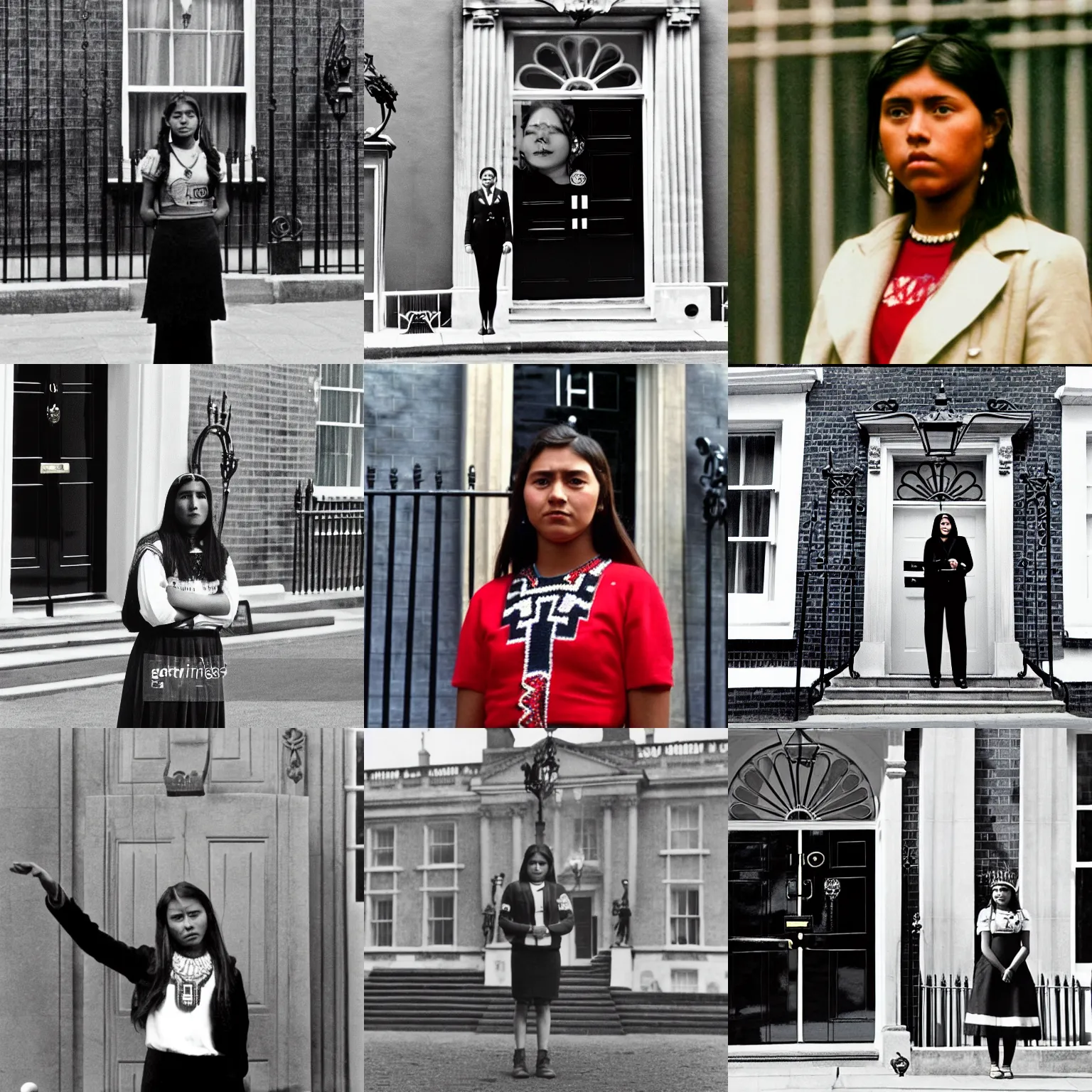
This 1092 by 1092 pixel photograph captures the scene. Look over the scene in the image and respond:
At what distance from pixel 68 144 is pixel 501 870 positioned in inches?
170

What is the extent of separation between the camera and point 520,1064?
7609mm

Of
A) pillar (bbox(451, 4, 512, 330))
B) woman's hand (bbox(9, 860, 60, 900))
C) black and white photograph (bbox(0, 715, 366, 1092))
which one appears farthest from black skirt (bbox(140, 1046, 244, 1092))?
pillar (bbox(451, 4, 512, 330))

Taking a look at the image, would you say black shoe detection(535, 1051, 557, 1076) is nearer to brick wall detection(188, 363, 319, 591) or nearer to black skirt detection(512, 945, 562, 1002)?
black skirt detection(512, 945, 562, 1002)

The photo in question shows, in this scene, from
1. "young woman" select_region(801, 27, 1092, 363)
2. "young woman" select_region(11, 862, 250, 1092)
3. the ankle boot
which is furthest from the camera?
"young woman" select_region(801, 27, 1092, 363)

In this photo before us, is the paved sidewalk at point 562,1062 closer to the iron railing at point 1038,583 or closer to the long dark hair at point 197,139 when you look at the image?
the iron railing at point 1038,583

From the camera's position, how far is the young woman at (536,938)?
25.0ft

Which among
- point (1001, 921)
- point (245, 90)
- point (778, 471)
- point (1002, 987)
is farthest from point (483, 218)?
point (1002, 987)

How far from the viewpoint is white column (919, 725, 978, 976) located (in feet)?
25.3

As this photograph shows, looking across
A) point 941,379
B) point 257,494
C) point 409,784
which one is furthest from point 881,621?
point 257,494

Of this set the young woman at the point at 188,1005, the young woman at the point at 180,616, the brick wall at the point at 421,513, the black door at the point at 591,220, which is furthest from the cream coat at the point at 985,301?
the young woman at the point at 188,1005

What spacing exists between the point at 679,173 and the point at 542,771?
3103 mm

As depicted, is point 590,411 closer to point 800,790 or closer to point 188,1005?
point 800,790

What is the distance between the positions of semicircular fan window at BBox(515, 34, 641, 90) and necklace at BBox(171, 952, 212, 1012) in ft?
15.5

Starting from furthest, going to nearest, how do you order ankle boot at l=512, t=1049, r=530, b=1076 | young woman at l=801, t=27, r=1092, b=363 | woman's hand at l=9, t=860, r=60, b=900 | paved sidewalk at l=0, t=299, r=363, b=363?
1. paved sidewalk at l=0, t=299, r=363, b=363
2. young woman at l=801, t=27, r=1092, b=363
3. ankle boot at l=512, t=1049, r=530, b=1076
4. woman's hand at l=9, t=860, r=60, b=900
